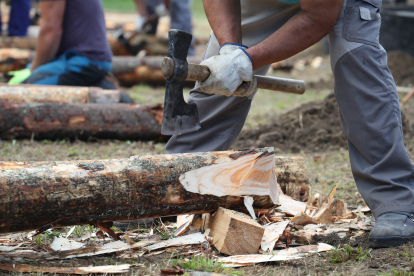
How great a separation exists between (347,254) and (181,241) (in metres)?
0.79

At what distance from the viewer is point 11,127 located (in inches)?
161

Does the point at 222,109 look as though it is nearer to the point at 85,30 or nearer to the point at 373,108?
the point at 373,108

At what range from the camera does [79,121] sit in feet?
13.8

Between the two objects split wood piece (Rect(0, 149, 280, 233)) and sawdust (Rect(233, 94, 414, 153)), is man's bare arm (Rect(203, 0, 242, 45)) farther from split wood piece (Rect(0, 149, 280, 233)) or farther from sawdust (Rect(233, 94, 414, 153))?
sawdust (Rect(233, 94, 414, 153))

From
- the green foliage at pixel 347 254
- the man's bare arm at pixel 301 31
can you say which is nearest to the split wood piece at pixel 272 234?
the green foliage at pixel 347 254

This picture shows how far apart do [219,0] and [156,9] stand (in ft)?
25.1

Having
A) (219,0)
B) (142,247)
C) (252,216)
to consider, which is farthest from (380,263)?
(219,0)

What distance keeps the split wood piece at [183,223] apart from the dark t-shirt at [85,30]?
3.17m

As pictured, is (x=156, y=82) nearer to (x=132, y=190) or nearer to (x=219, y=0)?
(x=219, y=0)

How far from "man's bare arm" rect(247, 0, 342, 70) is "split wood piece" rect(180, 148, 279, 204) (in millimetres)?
495

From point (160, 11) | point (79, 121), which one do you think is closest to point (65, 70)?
point (79, 121)

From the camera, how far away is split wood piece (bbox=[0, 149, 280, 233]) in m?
1.73

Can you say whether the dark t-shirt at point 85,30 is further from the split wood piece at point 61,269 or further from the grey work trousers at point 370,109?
the split wood piece at point 61,269

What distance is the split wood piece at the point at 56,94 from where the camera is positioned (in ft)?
14.6
